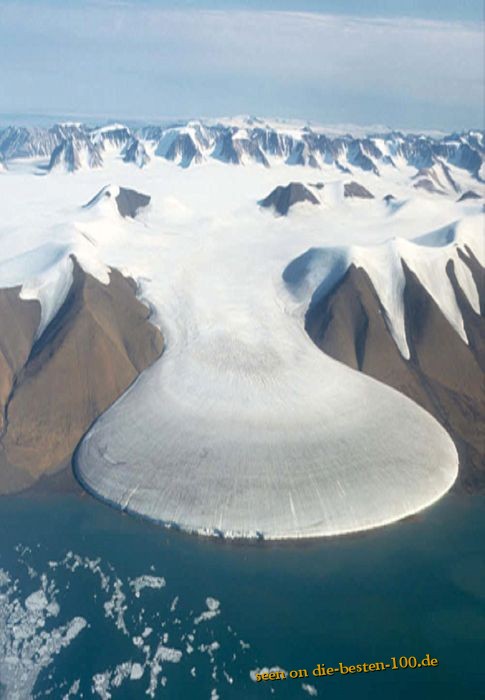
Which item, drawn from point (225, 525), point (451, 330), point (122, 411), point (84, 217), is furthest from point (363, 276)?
point (84, 217)

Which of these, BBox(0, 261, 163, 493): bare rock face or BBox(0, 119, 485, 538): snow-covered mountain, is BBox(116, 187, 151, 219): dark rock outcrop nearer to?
BBox(0, 119, 485, 538): snow-covered mountain

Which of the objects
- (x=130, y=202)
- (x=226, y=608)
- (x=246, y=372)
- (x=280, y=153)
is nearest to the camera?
(x=226, y=608)

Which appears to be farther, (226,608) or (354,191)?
(354,191)

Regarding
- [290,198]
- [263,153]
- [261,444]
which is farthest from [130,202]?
[263,153]

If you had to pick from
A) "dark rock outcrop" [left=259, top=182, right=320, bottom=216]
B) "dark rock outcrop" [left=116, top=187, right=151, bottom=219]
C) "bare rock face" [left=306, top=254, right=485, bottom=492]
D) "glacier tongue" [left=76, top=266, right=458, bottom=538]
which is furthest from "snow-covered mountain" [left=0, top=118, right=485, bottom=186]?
"glacier tongue" [left=76, top=266, right=458, bottom=538]

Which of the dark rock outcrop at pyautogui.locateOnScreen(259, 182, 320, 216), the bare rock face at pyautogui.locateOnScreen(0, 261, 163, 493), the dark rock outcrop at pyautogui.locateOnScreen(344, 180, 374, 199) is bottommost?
the dark rock outcrop at pyautogui.locateOnScreen(344, 180, 374, 199)

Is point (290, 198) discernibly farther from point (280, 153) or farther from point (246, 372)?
point (280, 153)

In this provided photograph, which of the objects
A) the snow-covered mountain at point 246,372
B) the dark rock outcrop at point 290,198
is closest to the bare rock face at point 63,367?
the snow-covered mountain at point 246,372
